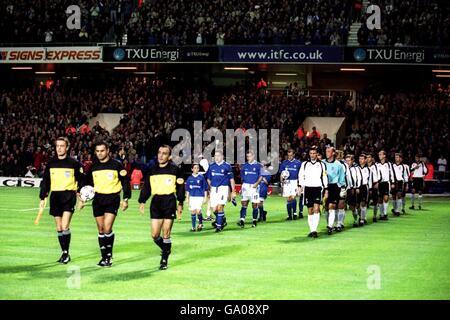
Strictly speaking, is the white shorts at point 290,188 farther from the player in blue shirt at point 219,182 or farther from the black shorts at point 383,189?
the player in blue shirt at point 219,182

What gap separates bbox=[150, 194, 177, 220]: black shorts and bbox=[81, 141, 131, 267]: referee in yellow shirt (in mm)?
581

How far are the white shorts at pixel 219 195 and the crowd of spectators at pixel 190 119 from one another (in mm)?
16377

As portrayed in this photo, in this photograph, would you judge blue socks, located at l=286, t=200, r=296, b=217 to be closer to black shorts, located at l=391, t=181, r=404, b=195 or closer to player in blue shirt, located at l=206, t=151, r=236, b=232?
player in blue shirt, located at l=206, t=151, r=236, b=232

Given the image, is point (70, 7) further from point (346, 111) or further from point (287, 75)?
point (346, 111)

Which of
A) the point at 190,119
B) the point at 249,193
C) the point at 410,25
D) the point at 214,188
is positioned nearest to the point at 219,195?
the point at 214,188

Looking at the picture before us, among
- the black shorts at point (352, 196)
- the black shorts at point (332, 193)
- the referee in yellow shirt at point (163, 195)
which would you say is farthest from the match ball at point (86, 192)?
the black shorts at point (352, 196)

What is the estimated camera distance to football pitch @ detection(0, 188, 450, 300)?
47.5 ft

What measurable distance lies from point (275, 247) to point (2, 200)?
16417 mm

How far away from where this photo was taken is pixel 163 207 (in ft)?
53.9

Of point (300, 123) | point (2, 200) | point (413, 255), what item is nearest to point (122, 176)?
point (413, 255)

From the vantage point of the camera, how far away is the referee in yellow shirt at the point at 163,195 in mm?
16422

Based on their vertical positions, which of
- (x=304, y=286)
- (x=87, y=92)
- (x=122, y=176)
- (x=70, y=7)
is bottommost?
(x=304, y=286)

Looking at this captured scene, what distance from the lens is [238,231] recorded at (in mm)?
24031

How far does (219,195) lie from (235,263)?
647 centimetres
